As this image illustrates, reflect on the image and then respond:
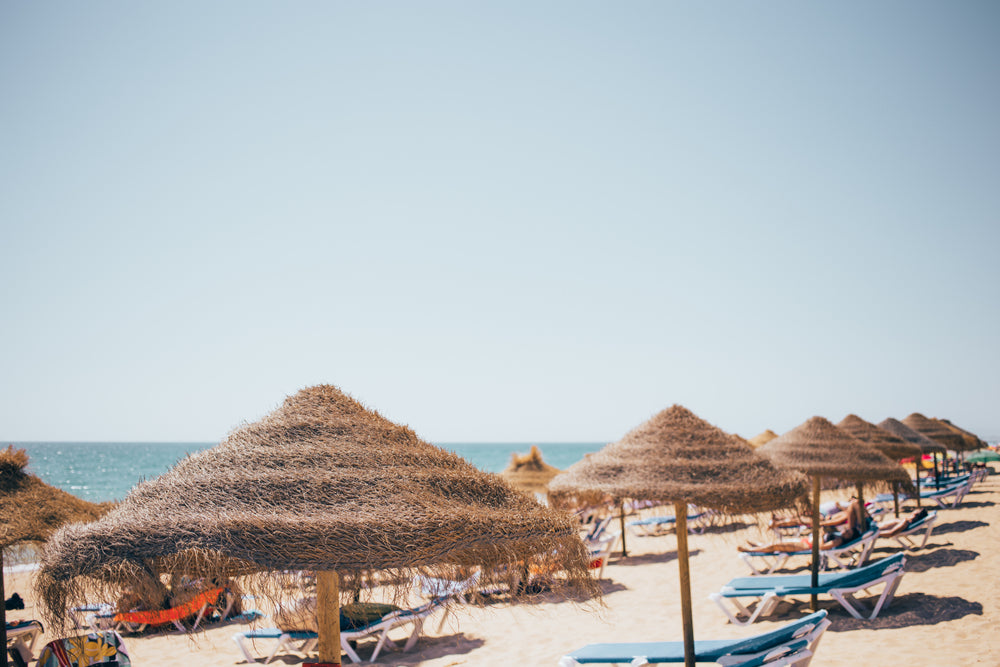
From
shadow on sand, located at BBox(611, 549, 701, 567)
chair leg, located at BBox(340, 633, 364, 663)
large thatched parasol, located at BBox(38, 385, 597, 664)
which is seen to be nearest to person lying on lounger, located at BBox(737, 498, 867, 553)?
shadow on sand, located at BBox(611, 549, 701, 567)

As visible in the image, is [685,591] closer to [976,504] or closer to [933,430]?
[976,504]

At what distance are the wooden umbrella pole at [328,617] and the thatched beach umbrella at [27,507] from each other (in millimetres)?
3595

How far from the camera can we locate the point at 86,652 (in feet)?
14.9

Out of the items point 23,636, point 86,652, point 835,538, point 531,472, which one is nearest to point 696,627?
point 835,538

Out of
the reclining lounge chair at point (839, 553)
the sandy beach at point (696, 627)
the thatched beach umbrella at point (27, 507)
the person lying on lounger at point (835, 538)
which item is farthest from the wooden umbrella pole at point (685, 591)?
the thatched beach umbrella at point (27, 507)

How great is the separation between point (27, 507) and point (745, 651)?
261 inches

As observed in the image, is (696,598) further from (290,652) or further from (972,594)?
(290,652)

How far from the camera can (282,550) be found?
10.1 feet

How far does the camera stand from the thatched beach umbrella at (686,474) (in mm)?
4762

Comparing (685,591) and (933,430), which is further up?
(933,430)

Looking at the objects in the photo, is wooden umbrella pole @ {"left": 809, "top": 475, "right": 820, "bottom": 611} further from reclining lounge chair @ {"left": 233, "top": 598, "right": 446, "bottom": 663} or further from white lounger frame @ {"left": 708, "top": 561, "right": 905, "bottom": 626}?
reclining lounge chair @ {"left": 233, "top": 598, "right": 446, "bottom": 663}

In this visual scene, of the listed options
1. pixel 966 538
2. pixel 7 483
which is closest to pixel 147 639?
pixel 7 483

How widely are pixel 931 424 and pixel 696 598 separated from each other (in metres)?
14.3

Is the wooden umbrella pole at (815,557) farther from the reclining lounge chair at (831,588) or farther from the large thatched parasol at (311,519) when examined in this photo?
the large thatched parasol at (311,519)
